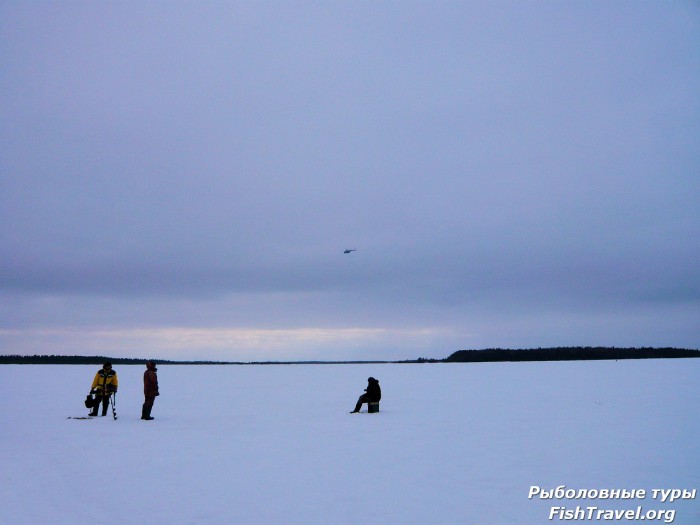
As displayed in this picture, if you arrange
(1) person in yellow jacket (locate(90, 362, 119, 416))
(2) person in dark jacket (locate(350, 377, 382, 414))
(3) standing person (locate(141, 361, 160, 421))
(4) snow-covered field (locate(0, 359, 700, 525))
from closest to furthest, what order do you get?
(4) snow-covered field (locate(0, 359, 700, 525))
(3) standing person (locate(141, 361, 160, 421))
(1) person in yellow jacket (locate(90, 362, 119, 416))
(2) person in dark jacket (locate(350, 377, 382, 414))

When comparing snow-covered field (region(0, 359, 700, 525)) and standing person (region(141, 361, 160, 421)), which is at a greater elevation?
standing person (region(141, 361, 160, 421))

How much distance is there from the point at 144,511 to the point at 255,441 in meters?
6.17

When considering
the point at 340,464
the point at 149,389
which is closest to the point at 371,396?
the point at 149,389

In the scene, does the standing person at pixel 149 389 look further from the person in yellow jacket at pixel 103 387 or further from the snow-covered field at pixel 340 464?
the person in yellow jacket at pixel 103 387

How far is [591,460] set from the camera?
37.0 feet

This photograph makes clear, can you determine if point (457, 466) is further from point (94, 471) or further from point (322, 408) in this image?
point (322, 408)

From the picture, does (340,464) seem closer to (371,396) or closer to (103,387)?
(371,396)

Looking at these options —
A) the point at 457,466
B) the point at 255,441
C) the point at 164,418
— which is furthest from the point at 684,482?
the point at 164,418

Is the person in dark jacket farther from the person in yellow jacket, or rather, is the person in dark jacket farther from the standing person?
the person in yellow jacket

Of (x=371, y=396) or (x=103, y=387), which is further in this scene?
(x=371, y=396)

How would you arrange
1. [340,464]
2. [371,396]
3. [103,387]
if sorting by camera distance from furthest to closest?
[371,396]
[103,387]
[340,464]

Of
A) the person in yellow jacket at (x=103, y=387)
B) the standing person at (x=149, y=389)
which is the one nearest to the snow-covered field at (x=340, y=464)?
the standing person at (x=149, y=389)

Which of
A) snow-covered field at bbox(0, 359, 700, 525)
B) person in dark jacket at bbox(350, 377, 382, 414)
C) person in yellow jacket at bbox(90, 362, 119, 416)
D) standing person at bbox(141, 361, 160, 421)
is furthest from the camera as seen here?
person in dark jacket at bbox(350, 377, 382, 414)

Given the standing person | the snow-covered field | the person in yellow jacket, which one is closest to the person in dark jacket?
the snow-covered field
